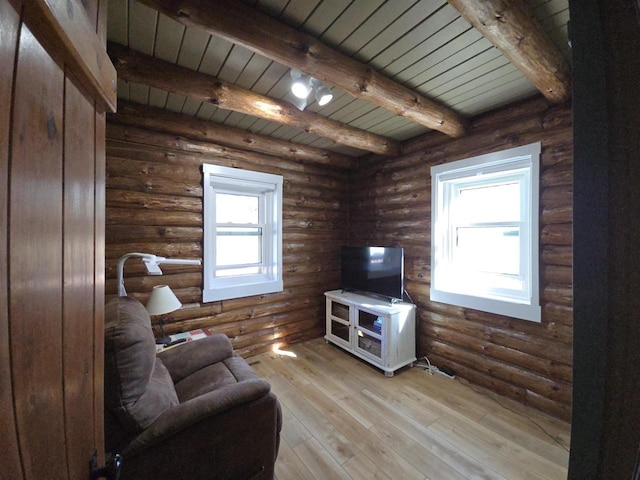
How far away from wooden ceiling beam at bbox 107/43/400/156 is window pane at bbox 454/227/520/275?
164cm

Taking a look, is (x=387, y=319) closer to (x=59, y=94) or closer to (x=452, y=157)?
(x=452, y=157)

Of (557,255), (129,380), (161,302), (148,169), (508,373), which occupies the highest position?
(148,169)

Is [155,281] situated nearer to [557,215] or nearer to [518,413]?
[518,413]

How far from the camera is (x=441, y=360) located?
8.72 ft

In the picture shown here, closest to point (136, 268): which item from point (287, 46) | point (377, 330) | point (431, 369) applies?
point (287, 46)

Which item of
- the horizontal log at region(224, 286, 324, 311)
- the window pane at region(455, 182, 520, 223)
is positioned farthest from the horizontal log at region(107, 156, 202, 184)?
the window pane at region(455, 182, 520, 223)

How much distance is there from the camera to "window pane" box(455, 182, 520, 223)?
2295 mm

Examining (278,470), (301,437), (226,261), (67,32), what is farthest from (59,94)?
(226,261)

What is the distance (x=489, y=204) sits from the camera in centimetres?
246

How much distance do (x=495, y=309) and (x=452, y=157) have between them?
1514 mm

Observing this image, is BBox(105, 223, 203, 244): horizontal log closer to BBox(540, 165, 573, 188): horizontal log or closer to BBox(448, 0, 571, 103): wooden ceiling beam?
BBox(448, 0, 571, 103): wooden ceiling beam

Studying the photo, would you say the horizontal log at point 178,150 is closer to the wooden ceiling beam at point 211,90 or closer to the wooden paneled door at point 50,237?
the wooden ceiling beam at point 211,90

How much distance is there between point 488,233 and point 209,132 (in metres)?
2.97

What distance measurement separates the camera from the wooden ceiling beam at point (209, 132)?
7.30 feet
